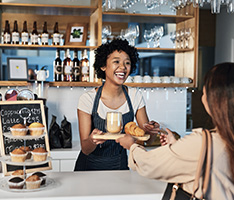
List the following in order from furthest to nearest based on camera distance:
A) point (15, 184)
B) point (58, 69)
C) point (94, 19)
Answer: point (94, 19)
point (58, 69)
point (15, 184)

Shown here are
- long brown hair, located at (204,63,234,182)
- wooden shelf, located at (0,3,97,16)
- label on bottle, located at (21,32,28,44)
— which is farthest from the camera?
label on bottle, located at (21,32,28,44)

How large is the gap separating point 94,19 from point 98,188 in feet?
8.73

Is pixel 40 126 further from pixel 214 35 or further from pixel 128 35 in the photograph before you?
pixel 214 35

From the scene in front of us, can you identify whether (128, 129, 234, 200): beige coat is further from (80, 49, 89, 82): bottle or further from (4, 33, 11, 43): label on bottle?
(4, 33, 11, 43): label on bottle

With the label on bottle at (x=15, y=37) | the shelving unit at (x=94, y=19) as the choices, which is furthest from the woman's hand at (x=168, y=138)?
the label on bottle at (x=15, y=37)

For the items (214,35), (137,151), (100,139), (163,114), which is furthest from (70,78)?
(214,35)

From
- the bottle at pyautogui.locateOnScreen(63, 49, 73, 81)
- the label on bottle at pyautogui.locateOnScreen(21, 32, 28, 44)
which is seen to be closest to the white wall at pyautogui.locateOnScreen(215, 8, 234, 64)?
the bottle at pyautogui.locateOnScreen(63, 49, 73, 81)

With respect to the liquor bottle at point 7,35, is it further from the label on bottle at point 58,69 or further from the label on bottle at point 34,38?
the label on bottle at point 58,69

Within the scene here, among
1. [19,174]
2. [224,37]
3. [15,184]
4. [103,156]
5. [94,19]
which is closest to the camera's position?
[15,184]

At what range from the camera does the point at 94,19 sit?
4.27 meters

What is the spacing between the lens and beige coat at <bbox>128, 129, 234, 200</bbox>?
137cm

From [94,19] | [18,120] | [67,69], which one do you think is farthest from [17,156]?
[94,19]

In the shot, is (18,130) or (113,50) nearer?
(18,130)

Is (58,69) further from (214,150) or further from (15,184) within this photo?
(214,150)
